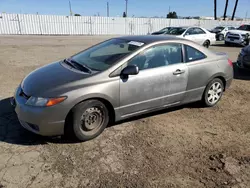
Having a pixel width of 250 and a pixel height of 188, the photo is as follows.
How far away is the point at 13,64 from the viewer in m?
8.47

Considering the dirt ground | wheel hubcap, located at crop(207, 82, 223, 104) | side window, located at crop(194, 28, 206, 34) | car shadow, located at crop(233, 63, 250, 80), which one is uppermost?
side window, located at crop(194, 28, 206, 34)

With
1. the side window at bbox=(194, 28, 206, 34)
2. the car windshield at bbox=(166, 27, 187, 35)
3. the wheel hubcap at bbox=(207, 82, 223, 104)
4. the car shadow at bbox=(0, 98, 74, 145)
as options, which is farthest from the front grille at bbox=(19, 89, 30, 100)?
the side window at bbox=(194, 28, 206, 34)

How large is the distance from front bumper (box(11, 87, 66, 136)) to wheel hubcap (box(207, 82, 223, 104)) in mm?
3105

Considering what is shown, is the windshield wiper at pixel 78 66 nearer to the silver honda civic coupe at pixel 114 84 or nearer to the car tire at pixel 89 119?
the silver honda civic coupe at pixel 114 84

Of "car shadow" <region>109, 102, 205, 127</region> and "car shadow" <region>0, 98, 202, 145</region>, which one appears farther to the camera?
"car shadow" <region>109, 102, 205, 127</region>

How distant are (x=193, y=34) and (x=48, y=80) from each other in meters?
12.6

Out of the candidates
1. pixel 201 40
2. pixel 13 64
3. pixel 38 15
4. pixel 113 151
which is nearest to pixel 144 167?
pixel 113 151

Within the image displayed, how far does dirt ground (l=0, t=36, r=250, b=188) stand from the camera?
2.70m

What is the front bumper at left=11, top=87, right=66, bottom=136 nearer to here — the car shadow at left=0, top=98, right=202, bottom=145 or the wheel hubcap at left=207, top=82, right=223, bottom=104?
the car shadow at left=0, top=98, right=202, bottom=145

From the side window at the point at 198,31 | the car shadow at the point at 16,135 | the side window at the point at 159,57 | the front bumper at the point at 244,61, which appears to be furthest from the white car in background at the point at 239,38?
the car shadow at the point at 16,135

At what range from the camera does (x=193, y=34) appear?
14219mm

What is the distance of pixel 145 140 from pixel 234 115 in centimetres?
216

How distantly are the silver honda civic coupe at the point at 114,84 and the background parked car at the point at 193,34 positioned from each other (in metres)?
9.52

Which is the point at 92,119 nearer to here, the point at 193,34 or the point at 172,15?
the point at 193,34
